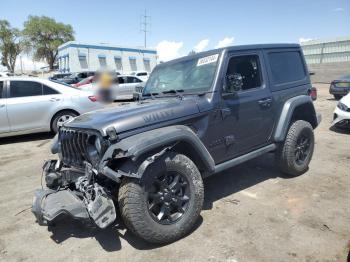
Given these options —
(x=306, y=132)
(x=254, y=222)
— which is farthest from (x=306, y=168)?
(x=254, y=222)

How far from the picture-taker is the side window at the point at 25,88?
297 inches

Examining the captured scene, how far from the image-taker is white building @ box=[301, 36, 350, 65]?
27.0 meters

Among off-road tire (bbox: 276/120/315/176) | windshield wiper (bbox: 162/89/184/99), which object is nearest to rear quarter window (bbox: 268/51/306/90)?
off-road tire (bbox: 276/120/315/176)

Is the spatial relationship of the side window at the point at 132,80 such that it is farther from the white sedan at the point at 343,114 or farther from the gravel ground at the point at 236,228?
the gravel ground at the point at 236,228

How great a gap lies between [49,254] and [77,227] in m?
0.52

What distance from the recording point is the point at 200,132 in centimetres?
355

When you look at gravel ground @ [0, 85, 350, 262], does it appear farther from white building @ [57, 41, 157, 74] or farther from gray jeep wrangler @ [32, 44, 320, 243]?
white building @ [57, 41, 157, 74]

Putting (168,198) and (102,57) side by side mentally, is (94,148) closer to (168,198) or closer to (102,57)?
(168,198)

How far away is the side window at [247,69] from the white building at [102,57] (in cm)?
3695

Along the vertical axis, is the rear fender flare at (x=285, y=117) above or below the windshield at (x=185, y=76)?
below

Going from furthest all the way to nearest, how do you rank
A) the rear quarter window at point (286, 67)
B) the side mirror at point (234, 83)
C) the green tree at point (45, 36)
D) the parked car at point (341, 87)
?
the green tree at point (45, 36), the parked car at point (341, 87), the rear quarter window at point (286, 67), the side mirror at point (234, 83)

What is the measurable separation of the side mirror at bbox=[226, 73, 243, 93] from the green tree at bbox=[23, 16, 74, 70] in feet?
191

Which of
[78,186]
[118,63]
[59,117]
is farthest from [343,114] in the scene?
[118,63]

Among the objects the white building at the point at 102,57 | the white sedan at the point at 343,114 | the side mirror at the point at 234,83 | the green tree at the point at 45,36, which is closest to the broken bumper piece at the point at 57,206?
the side mirror at the point at 234,83
